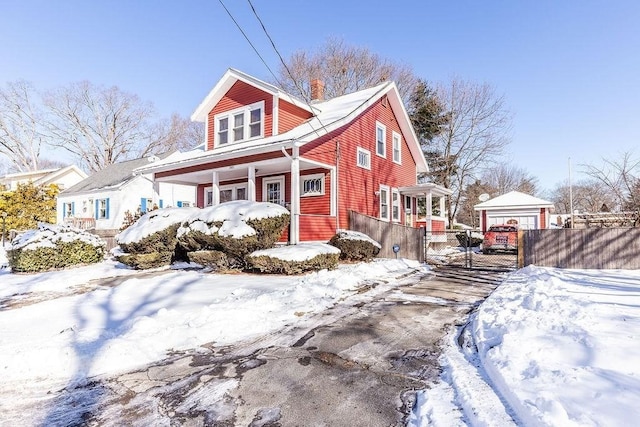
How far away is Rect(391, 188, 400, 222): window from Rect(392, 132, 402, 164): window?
1.76 meters

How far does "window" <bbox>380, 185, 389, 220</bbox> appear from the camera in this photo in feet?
57.4

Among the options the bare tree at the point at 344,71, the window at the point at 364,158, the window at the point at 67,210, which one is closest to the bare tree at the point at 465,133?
the bare tree at the point at 344,71

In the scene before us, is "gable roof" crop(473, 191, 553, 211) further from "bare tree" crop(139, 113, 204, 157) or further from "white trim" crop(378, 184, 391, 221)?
"bare tree" crop(139, 113, 204, 157)

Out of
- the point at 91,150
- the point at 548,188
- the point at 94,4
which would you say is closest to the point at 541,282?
the point at 94,4

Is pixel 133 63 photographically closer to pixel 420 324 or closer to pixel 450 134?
pixel 420 324

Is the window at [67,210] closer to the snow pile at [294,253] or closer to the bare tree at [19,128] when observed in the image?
the bare tree at [19,128]

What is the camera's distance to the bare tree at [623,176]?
37.2ft

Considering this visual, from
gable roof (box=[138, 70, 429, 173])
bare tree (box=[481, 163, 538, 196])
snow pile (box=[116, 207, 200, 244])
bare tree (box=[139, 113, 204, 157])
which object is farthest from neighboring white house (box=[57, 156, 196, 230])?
bare tree (box=[481, 163, 538, 196])

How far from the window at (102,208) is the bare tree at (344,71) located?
16.9m

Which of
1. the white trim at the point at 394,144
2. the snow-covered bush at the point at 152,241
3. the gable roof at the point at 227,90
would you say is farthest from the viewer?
the white trim at the point at 394,144

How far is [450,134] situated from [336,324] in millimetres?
27894

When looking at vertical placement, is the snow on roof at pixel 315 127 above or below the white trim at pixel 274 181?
above

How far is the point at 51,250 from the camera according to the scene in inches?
456

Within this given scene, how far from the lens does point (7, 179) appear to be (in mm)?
38219
